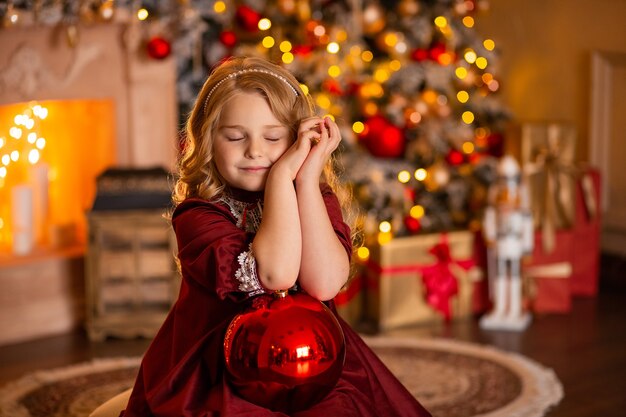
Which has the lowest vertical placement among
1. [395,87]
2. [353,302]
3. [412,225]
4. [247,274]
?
[353,302]

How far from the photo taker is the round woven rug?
2.92 m

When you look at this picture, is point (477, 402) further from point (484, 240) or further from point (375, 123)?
point (375, 123)

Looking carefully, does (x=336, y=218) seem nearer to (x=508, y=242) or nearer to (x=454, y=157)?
(x=508, y=242)

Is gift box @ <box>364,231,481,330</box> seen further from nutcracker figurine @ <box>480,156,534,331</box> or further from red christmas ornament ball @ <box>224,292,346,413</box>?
red christmas ornament ball @ <box>224,292,346,413</box>

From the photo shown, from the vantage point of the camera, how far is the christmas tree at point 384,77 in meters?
4.21

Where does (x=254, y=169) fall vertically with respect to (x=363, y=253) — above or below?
above

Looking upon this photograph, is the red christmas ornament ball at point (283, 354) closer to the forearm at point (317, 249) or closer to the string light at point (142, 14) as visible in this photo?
the forearm at point (317, 249)

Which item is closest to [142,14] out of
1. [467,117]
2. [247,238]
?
[467,117]

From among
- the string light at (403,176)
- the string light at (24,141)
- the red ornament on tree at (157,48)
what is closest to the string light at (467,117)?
the string light at (403,176)

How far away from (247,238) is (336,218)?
0.21 meters

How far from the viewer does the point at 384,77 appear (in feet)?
14.6

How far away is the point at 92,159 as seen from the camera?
4.38 metres

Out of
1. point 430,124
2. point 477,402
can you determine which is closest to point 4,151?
point 430,124

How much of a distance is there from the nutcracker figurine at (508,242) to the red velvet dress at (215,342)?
182cm
